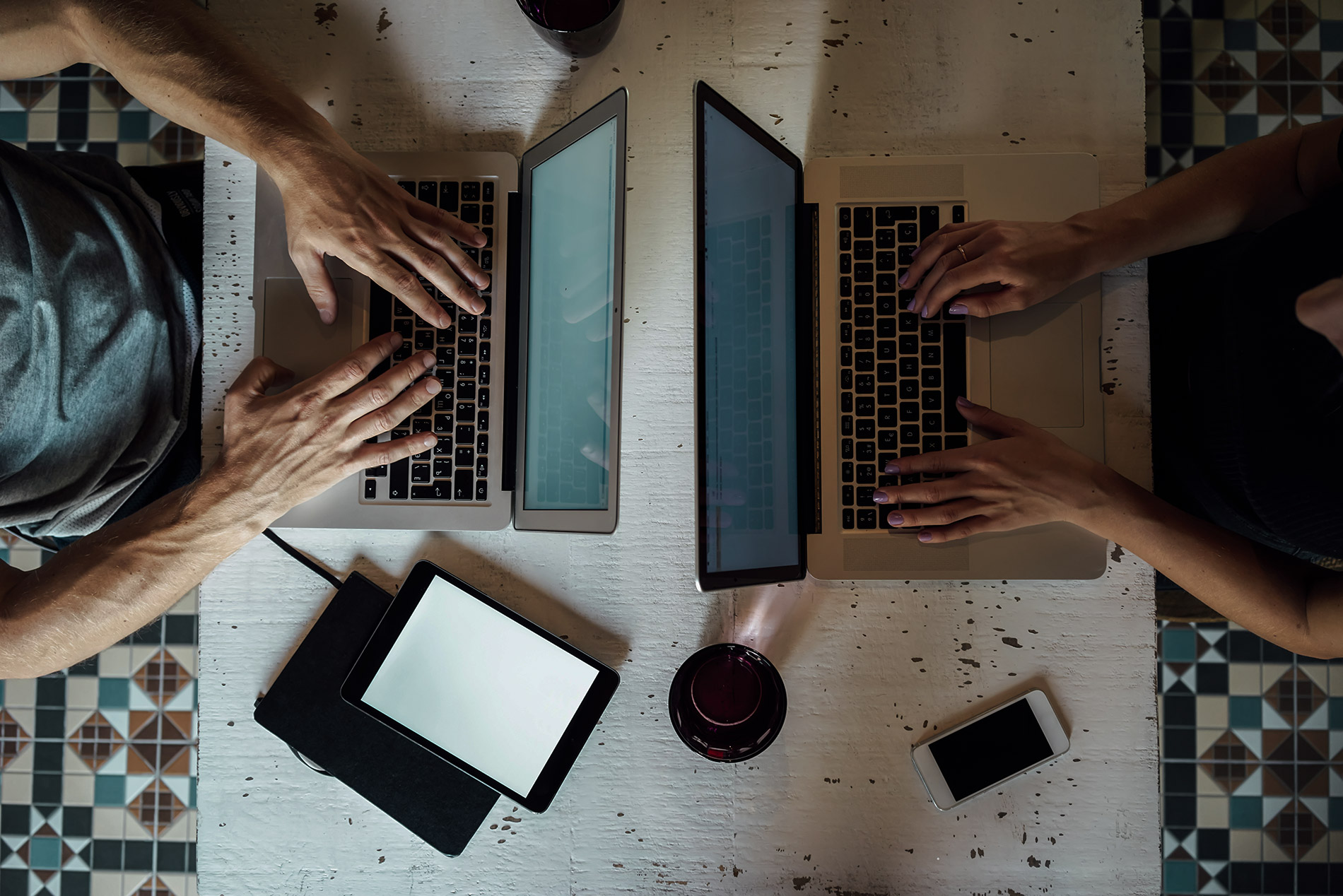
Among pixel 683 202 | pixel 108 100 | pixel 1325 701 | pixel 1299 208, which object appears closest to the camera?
pixel 1299 208

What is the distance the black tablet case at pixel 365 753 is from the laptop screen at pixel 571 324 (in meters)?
0.37

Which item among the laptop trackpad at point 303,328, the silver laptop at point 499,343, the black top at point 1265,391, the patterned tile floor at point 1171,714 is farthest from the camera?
the patterned tile floor at point 1171,714

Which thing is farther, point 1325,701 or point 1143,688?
point 1325,701

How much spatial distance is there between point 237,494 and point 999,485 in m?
1.05

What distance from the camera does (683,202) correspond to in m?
1.05

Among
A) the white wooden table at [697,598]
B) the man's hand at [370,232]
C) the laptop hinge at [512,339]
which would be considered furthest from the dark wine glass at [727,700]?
the man's hand at [370,232]

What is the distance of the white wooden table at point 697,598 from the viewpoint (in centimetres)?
99

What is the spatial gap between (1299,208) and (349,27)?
138 cm

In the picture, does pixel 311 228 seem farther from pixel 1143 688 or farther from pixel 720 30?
pixel 1143 688

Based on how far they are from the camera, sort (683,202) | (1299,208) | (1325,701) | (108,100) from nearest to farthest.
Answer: (1299,208)
(683,202)
(1325,701)
(108,100)

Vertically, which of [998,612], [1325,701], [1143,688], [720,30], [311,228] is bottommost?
[1325,701]

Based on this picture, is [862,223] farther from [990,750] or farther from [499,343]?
[990,750]

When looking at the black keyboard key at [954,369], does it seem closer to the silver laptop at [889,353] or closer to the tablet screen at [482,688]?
the silver laptop at [889,353]

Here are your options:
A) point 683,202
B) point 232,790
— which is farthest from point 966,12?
point 232,790
